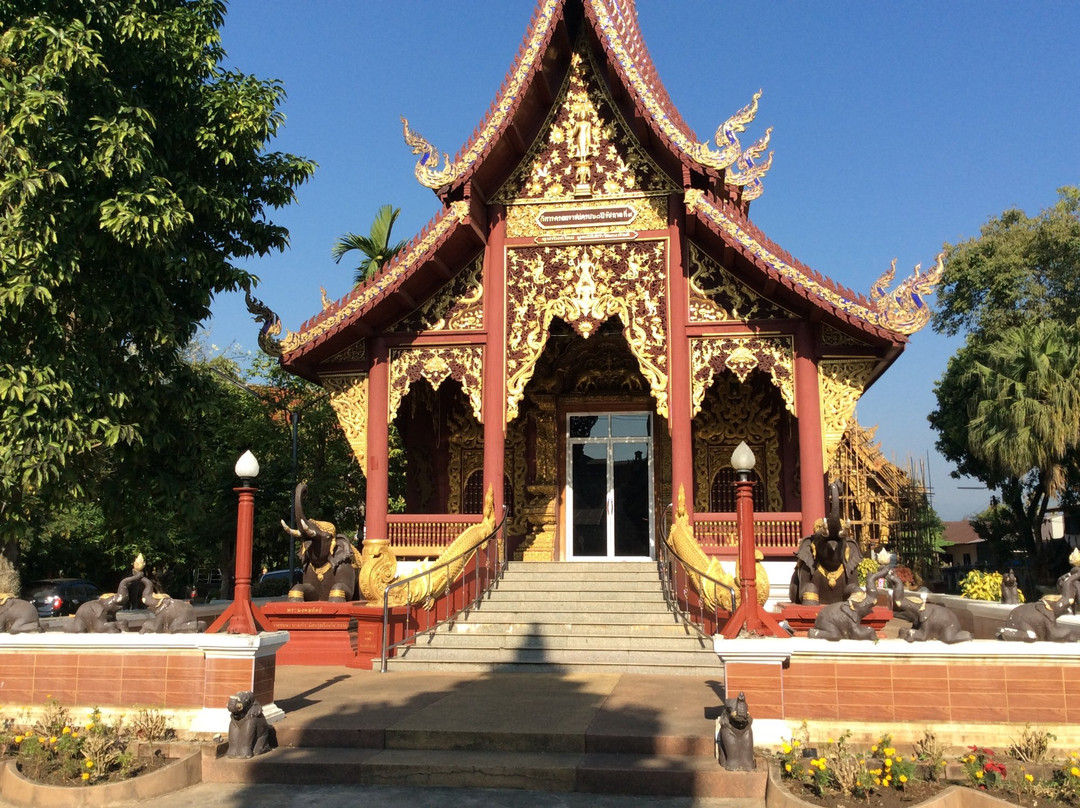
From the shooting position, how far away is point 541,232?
1462 centimetres

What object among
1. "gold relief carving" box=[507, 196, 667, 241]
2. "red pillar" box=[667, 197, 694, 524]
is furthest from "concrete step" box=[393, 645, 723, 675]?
"gold relief carving" box=[507, 196, 667, 241]

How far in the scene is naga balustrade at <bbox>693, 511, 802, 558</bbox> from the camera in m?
13.2

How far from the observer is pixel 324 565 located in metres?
12.7

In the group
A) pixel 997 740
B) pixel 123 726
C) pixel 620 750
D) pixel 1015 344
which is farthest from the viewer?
pixel 1015 344

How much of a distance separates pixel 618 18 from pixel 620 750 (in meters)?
11.3

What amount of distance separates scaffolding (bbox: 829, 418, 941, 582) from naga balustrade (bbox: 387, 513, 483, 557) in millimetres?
13335

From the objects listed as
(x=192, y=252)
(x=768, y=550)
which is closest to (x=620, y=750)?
(x=768, y=550)

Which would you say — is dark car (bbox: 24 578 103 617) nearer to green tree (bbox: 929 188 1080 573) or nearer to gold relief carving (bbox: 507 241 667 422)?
gold relief carving (bbox: 507 241 667 422)

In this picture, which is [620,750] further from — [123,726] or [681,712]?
[123,726]

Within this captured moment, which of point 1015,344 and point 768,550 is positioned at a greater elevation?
point 1015,344

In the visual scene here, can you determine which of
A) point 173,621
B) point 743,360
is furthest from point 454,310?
point 173,621

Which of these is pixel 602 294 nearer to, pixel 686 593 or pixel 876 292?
pixel 876 292

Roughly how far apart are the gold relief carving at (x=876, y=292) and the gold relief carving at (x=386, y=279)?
12.9ft

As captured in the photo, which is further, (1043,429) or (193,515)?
(1043,429)
